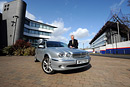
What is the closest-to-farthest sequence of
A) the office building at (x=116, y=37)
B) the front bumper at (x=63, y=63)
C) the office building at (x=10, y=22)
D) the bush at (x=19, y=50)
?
the front bumper at (x=63, y=63), the bush at (x=19, y=50), the office building at (x=10, y=22), the office building at (x=116, y=37)

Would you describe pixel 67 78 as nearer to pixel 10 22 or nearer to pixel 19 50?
pixel 19 50

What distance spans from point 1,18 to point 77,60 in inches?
955

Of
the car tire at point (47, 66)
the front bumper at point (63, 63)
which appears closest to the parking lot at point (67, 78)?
the car tire at point (47, 66)

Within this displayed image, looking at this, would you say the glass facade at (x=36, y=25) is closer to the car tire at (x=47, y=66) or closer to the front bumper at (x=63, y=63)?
the car tire at (x=47, y=66)

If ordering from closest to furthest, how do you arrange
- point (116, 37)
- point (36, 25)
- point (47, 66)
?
point (47, 66), point (116, 37), point (36, 25)

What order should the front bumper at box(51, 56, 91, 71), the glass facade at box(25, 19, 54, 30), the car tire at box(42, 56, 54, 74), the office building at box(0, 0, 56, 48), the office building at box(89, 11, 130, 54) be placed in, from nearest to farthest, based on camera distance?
1. the front bumper at box(51, 56, 91, 71)
2. the car tire at box(42, 56, 54, 74)
3. the office building at box(0, 0, 56, 48)
4. the office building at box(89, 11, 130, 54)
5. the glass facade at box(25, 19, 54, 30)

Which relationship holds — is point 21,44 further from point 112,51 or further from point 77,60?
point 112,51

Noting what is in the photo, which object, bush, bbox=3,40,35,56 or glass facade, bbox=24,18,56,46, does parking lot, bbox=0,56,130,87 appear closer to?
bush, bbox=3,40,35,56

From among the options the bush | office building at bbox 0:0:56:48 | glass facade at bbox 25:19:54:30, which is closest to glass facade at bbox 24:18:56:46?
glass facade at bbox 25:19:54:30

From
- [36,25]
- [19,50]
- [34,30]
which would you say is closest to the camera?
[19,50]

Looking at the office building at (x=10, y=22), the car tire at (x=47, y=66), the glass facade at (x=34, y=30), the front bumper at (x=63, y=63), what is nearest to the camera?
the front bumper at (x=63, y=63)

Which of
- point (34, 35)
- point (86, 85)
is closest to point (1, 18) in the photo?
point (34, 35)

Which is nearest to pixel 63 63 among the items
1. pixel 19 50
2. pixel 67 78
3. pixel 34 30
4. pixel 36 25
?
pixel 67 78

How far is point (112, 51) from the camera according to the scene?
23.6 meters
